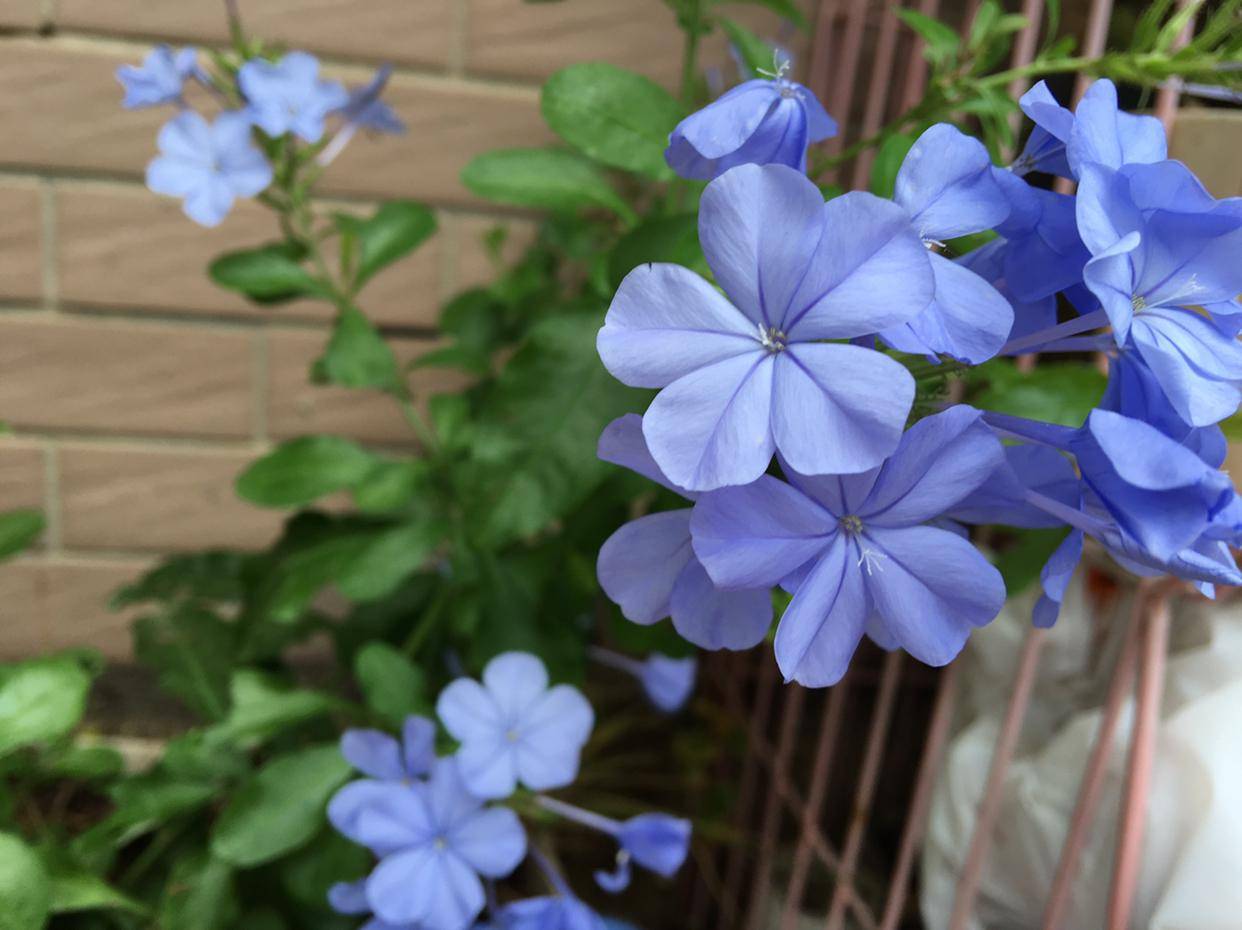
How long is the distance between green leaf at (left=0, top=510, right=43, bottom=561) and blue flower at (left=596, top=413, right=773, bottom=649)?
1.93ft

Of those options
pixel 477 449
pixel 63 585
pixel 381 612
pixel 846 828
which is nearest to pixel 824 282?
pixel 477 449

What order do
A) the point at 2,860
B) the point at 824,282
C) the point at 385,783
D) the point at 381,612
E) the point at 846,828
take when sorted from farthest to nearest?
the point at 846,828, the point at 381,612, the point at 385,783, the point at 2,860, the point at 824,282

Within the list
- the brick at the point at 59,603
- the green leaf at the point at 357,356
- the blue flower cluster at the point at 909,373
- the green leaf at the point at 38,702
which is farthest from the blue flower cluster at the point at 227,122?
the brick at the point at 59,603

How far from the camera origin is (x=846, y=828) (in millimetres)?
1118

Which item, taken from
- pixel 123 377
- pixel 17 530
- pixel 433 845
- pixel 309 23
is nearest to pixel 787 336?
pixel 433 845

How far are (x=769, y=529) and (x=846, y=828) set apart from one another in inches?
33.7

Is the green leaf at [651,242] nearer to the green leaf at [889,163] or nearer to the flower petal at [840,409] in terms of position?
the green leaf at [889,163]

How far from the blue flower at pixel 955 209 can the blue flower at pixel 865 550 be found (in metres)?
0.05

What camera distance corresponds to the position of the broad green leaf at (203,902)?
2.36 ft

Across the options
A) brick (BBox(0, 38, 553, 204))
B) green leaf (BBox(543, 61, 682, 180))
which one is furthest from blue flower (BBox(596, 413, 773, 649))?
brick (BBox(0, 38, 553, 204))

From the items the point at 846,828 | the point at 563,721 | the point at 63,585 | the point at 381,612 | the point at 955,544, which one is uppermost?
the point at 955,544

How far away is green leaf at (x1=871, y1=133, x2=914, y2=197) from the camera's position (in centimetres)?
55

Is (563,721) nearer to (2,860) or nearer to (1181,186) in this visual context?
(2,860)

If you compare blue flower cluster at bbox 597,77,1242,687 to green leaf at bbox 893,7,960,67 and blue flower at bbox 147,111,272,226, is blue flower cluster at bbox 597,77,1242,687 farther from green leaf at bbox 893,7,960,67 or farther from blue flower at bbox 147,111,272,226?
blue flower at bbox 147,111,272,226
